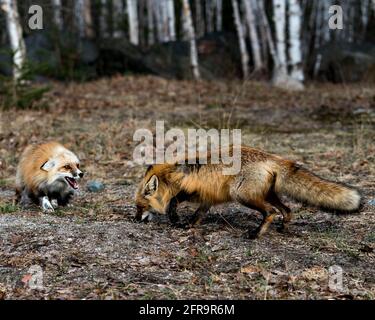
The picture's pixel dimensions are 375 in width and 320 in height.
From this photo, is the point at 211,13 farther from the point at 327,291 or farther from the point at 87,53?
the point at 327,291

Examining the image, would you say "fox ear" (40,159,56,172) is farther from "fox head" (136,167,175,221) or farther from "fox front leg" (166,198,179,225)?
"fox front leg" (166,198,179,225)

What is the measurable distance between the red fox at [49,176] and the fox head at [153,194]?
1.01 meters

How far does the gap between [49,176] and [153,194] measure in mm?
1582

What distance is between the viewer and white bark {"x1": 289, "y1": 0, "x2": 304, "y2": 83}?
20500 millimetres

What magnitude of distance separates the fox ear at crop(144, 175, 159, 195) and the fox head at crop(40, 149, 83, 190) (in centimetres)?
110

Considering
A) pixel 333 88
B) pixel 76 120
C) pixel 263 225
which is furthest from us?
pixel 333 88

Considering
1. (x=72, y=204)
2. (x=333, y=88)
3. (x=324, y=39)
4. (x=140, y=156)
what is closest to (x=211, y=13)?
(x=324, y=39)

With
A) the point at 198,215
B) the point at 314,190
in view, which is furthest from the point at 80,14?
the point at 314,190

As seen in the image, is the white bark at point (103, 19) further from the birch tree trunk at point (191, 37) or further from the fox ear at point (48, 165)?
the fox ear at point (48, 165)

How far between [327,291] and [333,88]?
17.3m

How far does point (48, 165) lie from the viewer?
7281mm

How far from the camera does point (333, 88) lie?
833 inches

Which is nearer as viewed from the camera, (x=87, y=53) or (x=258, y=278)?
(x=258, y=278)

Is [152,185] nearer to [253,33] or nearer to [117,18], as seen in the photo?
[253,33]
